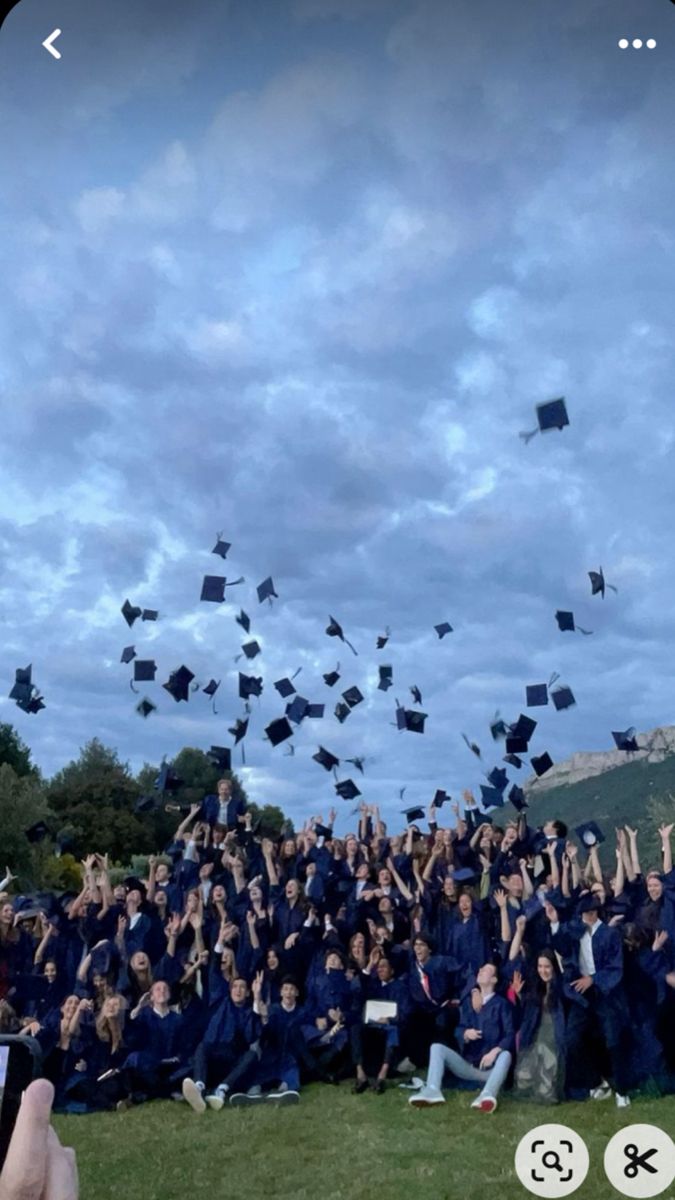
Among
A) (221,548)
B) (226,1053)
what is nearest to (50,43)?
(221,548)

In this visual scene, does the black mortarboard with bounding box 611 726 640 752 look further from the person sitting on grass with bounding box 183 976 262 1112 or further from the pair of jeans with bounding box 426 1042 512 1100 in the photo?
the person sitting on grass with bounding box 183 976 262 1112

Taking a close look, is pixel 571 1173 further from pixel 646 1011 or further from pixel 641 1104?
pixel 646 1011

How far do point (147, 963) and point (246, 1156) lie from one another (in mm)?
875

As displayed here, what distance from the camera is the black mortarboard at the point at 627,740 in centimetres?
351

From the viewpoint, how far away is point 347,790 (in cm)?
381

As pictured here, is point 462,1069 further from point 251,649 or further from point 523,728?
point 251,649

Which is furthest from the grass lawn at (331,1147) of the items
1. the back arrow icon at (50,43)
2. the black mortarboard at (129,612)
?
the back arrow icon at (50,43)

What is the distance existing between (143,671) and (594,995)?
1841 millimetres

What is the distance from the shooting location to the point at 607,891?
11.8ft

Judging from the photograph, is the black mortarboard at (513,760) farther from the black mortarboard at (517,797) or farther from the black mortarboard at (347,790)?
the black mortarboard at (347,790)

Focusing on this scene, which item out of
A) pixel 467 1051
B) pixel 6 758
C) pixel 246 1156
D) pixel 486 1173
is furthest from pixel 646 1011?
pixel 6 758

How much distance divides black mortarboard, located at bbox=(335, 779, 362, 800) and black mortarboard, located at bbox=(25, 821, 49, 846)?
103 cm

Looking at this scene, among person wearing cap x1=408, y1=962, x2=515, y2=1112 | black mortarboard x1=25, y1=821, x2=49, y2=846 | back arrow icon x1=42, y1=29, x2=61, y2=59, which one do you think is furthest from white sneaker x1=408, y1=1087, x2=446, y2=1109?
back arrow icon x1=42, y1=29, x2=61, y2=59

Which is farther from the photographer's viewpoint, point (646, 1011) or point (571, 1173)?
point (646, 1011)
